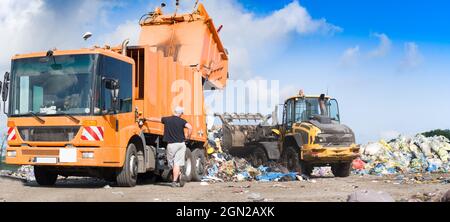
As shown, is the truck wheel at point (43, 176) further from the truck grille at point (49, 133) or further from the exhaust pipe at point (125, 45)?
the exhaust pipe at point (125, 45)

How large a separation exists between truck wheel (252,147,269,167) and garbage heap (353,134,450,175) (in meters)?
3.75

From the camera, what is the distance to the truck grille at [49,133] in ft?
32.1

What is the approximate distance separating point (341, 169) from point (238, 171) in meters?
2.98

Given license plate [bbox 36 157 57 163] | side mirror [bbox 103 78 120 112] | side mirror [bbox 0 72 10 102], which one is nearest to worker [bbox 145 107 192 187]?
side mirror [bbox 103 78 120 112]

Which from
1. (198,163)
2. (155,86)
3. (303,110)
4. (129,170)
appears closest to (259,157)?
(303,110)

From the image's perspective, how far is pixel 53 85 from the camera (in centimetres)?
998

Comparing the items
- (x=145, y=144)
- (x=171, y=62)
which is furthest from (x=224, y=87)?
(x=145, y=144)

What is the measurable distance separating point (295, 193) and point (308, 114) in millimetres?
6023

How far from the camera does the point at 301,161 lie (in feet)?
50.5

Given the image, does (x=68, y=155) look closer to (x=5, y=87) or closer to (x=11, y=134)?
(x=11, y=134)

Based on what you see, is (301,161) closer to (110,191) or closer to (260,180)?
(260,180)

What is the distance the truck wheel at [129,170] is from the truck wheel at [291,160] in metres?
5.84

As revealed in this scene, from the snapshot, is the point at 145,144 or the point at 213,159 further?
the point at 213,159
